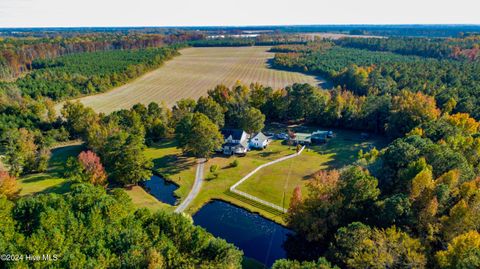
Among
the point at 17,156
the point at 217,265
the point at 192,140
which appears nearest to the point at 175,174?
the point at 192,140

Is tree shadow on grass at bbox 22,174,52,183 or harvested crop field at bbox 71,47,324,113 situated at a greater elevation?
harvested crop field at bbox 71,47,324,113

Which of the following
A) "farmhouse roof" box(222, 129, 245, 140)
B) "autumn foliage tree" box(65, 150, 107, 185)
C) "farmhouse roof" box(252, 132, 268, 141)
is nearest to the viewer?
"autumn foliage tree" box(65, 150, 107, 185)

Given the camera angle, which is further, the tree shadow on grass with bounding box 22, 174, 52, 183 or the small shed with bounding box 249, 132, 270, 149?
the small shed with bounding box 249, 132, 270, 149

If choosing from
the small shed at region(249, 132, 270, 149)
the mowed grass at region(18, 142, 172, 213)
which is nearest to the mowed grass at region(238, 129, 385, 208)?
the small shed at region(249, 132, 270, 149)

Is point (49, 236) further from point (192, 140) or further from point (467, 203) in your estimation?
point (467, 203)

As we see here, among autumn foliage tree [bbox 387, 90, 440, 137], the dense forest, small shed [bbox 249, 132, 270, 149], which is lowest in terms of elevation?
small shed [bbox 249, 132, 270, 149]

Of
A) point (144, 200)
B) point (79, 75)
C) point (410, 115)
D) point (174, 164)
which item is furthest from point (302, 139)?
point (79, 75)

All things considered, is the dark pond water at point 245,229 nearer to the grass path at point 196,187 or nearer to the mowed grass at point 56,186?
the grass path at point 196,187

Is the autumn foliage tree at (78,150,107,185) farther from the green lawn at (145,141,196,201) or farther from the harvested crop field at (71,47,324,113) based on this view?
the harvested crop field at (71,47,324,113)
